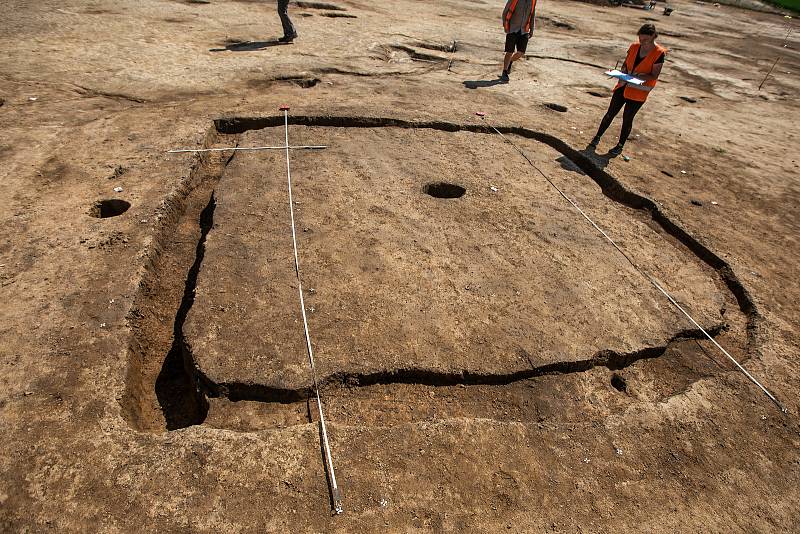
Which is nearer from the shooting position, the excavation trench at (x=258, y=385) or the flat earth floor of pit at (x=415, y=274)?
the excavation trench at (x=258, y=385)

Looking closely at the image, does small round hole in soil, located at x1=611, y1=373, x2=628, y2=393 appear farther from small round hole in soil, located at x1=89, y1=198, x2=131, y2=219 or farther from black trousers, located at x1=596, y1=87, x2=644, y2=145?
small round hole in soil, located at x1=89, y1=198, x2=131, y2=219

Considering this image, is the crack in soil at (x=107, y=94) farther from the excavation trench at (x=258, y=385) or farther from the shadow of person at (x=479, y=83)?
the shadow of person at (x=479, y=83)

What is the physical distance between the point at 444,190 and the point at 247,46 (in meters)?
Result: 5.39

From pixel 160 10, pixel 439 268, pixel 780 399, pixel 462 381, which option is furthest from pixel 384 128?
pixel 160 10

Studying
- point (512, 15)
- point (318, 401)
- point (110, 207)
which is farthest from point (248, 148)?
point (512, 15)

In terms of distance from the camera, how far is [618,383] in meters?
2.88

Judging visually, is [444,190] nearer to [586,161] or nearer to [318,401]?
[586,161]

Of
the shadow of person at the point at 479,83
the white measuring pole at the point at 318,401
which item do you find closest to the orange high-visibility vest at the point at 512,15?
the shadow of person at the point at 479,83

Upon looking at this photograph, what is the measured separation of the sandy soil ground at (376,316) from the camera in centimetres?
211

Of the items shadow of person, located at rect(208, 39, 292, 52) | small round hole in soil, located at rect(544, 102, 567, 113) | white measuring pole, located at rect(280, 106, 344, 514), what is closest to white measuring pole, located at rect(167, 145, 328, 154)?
white measuring pole, located at rect(280, 106, 344, 514)

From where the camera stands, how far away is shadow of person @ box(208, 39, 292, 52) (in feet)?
24.4

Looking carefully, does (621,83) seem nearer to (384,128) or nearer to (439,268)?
(384,128)

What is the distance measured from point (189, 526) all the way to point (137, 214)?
8.38 feet

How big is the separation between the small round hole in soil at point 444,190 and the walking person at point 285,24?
5.41 metres
